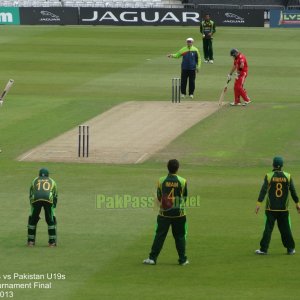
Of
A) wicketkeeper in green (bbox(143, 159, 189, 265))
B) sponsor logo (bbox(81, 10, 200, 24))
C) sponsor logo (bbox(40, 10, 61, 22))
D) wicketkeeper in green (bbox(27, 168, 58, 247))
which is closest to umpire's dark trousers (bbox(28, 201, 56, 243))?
wicketkeeper in green (bbox(27, 168, 58, 247))

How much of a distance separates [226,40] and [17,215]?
39931mm

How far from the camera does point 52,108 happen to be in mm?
37281

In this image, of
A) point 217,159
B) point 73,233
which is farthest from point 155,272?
point 217,159

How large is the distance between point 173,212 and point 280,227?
2042 millimetres

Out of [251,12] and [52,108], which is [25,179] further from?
[251,12]

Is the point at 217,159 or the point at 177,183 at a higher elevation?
the point at 177,183

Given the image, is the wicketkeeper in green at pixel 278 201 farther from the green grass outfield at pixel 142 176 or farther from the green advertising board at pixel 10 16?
the green advertising board at pixel 10 16

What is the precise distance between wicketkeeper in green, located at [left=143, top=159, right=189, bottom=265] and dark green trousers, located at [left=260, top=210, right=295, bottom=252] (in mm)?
1547

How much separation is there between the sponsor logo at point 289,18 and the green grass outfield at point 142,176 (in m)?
13.5

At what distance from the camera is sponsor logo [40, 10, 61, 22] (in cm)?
7000

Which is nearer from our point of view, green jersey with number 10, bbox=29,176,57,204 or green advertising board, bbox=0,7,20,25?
green jersey with number 10, bbox=29,176,57,204

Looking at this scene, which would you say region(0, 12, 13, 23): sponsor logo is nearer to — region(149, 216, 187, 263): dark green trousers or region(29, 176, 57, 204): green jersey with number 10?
region(29, 176, 57, 204): green jersey with number 10

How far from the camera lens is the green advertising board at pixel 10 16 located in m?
70.0

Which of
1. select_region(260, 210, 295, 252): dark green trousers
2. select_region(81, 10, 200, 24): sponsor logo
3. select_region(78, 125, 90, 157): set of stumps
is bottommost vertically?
select_region(78, 125, 90, 157): set of stumps
